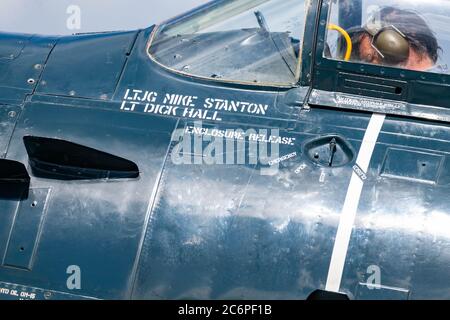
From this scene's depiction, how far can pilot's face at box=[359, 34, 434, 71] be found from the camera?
5.66m

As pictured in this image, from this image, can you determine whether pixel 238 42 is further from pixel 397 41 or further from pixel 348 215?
pixel 348 215

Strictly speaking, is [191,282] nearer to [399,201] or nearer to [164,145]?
[164,145]

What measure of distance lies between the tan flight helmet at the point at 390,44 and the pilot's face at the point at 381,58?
0.08 feet

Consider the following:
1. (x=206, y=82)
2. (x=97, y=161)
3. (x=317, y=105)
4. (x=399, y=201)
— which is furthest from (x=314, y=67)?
(x=97, y=161)

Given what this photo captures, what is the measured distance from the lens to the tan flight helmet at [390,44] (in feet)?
18.6

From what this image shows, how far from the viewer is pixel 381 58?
18.7 ft

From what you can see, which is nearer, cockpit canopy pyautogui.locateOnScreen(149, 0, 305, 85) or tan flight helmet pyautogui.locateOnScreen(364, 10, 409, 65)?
tan flight helmet pyautogui.locateOnScreen(364, 10, 409, 65)

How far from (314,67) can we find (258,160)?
2.49ft

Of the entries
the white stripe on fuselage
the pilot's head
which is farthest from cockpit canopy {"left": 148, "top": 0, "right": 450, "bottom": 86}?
the white stripe on fuselage

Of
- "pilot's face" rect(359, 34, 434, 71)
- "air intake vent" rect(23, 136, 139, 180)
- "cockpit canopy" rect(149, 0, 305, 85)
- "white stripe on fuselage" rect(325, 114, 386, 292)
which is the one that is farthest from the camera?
"cockpit canopy" rect(149, 0, 305, 85)

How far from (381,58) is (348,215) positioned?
113cm

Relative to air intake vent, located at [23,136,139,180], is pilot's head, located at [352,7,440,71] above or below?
above

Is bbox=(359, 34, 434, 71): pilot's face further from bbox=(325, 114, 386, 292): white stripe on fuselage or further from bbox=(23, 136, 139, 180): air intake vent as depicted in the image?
bbox=(23, 136, 139, 180): air intake vent
